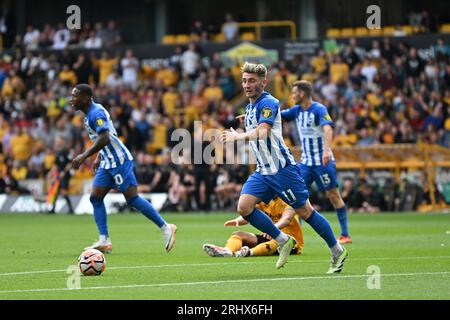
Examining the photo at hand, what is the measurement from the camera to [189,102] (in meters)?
33.3

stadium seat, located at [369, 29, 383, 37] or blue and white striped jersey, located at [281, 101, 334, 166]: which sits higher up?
stadium seat, located at [369, 29, 383, 37]

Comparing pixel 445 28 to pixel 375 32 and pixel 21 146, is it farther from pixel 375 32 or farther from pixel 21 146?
pixel 21 146

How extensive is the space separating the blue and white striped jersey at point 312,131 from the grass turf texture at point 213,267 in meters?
1.39

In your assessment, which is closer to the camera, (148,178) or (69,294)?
(69,294)

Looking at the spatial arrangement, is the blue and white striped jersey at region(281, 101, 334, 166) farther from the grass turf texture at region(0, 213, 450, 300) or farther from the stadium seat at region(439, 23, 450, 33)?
the stadium seat at region(439, 23, 450, 33)

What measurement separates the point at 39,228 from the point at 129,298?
13308 mm

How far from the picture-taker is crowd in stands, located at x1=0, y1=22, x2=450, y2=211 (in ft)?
99.6

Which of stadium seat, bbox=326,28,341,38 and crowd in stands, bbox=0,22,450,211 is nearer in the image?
crowd in stands, bbox=0,22,450,211

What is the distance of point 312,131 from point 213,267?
529 cm

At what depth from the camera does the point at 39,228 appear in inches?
891

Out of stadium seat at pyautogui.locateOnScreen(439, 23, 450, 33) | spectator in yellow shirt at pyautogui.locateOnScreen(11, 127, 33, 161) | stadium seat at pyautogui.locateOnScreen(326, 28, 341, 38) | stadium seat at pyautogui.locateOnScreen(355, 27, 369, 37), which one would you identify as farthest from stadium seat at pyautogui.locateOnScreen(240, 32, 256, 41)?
spectator in yellow shirt at pyautogui.locateOnScreen(11, 127, 33, 161)

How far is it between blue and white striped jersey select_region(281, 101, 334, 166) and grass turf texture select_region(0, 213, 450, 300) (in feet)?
4.56
